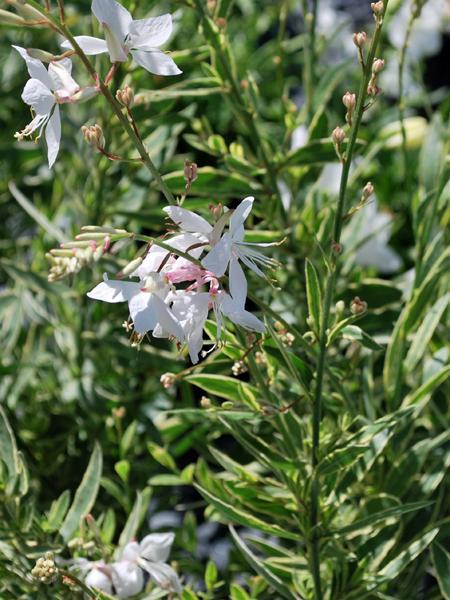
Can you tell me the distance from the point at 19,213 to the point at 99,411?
383mm

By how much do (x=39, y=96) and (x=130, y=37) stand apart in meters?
0.06

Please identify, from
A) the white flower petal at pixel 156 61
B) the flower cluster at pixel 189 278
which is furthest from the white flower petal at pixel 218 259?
the white flower petal at pixel 156 61

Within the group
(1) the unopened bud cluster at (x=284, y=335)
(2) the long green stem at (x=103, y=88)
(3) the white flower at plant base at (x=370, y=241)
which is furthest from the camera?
(3) the white flower at plant base at (x=370, y=241)

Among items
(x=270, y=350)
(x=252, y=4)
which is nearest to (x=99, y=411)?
(x=270, y=350)

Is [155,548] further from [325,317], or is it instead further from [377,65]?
[377,65]

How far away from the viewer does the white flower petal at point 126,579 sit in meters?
0.72

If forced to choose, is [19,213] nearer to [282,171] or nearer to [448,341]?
[282,171]

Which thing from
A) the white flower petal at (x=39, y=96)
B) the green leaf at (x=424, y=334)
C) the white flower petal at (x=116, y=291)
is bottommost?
the green leaf at (x=424, y=334)

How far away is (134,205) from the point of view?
3.28 feet

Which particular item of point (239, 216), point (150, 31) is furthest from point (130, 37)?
point (239, 216)

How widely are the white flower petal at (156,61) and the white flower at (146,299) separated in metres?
0.11

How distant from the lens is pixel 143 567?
2.38 ft

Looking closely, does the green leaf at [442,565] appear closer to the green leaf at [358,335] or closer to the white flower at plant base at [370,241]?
the green leaf at [358,335]

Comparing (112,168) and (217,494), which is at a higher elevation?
(112,168)
